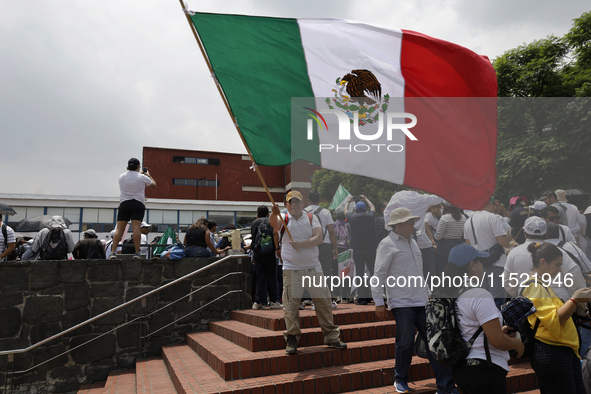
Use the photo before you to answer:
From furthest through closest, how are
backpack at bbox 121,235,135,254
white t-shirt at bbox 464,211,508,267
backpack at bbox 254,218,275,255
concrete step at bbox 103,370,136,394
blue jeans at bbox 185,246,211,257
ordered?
backpack at bbox 121,235,135,254 → blue jeans at bbox 185,246,211,257 → backpack at bbox 254,218,275,255 → concrete step at bbox 103,370,136,394 → white t-shirt at bbox 464,211,508,267

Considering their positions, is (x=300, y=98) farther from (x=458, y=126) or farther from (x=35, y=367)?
(x=35, y=367)

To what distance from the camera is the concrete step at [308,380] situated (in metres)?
3.97

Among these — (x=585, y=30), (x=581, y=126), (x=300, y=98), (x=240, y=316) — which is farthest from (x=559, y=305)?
(x=585, y=30)

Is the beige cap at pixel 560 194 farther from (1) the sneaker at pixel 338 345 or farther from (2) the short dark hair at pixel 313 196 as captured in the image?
(1) the sneaker at pixel 338 345

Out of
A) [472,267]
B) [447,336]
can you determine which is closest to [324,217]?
[472,267]

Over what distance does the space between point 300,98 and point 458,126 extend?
5.17 ft

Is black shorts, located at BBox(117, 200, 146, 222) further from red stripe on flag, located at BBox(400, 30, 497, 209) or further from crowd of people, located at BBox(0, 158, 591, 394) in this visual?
red stripe on flag, located at BBox(400, 30, 497, 209)

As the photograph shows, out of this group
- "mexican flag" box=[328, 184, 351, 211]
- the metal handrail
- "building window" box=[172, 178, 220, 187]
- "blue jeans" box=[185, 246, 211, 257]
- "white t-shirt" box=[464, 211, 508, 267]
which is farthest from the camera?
"building window" box=[172, 178, 220, 187]

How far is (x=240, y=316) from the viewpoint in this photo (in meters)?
6.70

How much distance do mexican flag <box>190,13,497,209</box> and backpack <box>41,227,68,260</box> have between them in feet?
16.3

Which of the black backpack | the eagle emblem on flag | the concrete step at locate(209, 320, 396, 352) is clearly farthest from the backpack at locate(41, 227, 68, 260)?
the eagle emblem on flag

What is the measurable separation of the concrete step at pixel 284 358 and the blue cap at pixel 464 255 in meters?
2.36

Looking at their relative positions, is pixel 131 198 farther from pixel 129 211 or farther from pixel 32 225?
pixel 32 225

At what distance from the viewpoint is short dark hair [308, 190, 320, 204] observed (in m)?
A: 3.68
